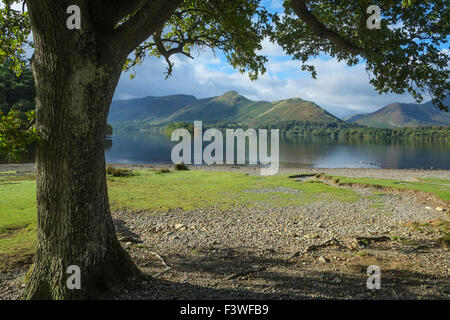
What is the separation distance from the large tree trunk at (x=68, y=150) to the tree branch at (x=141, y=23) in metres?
0.33

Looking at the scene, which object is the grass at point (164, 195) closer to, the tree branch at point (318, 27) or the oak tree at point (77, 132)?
the oak tree at point (77, 132)

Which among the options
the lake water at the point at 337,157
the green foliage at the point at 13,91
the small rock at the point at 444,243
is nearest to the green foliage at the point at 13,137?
the small rock at the point at 444,243

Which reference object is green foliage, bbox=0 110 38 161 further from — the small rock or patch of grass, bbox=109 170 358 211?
the small rock

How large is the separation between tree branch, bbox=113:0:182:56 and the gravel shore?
15.8ft

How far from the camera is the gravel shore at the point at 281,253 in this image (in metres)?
6.17

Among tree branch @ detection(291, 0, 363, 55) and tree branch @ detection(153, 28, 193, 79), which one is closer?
tree branch @ detection(291, 0, 363, 55)

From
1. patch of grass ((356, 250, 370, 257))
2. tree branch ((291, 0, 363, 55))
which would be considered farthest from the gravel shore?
tree branch ((291, 0, 363, 55))

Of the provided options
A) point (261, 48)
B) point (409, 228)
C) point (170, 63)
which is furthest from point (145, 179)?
point (409, 228)

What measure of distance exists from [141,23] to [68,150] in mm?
2728

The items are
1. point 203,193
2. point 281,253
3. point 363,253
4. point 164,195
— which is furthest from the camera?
point 203,193

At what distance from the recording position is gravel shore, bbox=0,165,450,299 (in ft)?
20.2

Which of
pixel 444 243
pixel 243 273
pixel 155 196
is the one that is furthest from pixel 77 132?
pixel 155 196

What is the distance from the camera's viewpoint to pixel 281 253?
9.38 meters

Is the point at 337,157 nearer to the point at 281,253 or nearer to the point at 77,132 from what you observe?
the point at 281,253
